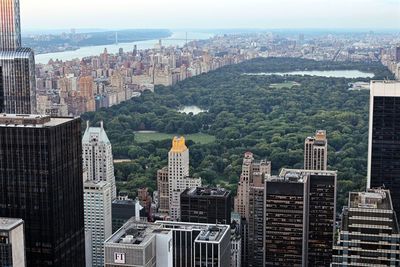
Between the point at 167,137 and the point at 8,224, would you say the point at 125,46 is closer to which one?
the point at 167,137

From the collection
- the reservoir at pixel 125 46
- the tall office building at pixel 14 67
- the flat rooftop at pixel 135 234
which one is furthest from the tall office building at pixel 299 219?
the reservoir at pixel 125 46

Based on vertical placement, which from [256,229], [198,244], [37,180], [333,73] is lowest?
[256,229]

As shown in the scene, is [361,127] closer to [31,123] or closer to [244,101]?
[244,101]

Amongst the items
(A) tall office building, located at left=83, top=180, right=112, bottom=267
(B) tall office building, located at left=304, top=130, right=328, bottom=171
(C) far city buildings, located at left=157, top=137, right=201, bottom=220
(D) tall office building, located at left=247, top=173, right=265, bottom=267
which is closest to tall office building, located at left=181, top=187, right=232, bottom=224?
(D) tall office building, located at left=247, top=173, right=265, bottom=267

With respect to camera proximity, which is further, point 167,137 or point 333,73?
point 333,73

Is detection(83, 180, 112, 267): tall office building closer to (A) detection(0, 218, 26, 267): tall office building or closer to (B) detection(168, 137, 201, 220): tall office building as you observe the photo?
(B) detection(168, 137, 201, 220): tall office building

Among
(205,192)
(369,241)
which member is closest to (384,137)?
(205,192)
